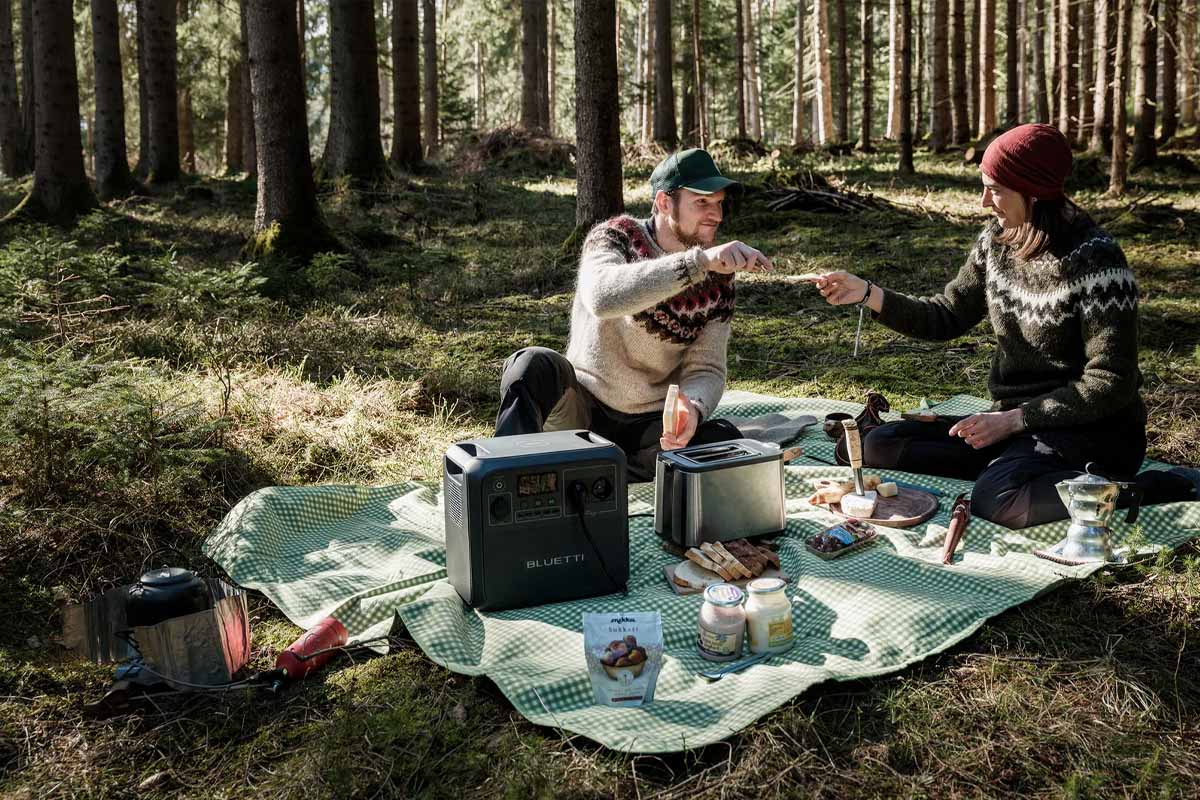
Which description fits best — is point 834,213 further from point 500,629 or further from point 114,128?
point 114,128

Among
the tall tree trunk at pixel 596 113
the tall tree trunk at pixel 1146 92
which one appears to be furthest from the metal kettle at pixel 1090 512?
the tall tree trunk at pixel 1146 92

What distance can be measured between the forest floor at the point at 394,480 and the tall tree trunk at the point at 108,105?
21.1 ft

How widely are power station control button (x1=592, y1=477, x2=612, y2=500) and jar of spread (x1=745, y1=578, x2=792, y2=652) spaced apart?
20.8 inches

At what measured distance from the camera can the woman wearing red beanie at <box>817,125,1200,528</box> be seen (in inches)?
133

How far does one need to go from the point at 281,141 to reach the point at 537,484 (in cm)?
656

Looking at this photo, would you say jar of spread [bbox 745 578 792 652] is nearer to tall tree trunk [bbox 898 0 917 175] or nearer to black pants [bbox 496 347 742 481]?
black pants [bbox 496 347 742 481]

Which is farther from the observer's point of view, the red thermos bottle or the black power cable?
the black power cable

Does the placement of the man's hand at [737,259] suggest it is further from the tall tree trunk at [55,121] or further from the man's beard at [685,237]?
the tall tree trunk at [55,121]

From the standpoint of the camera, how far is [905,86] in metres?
10.7

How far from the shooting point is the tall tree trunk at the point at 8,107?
1661 centimetres

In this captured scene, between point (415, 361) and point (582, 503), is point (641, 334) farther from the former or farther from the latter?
point (415, 361)

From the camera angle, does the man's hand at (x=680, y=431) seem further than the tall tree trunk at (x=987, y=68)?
No

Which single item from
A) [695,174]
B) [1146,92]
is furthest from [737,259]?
[1146,92]

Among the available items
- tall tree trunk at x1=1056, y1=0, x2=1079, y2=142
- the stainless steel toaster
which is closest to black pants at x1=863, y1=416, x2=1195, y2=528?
the stainless steel toaster
